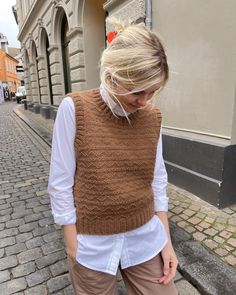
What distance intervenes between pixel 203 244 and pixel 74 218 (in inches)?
83.8

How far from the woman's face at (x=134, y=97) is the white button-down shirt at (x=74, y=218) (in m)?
0.04

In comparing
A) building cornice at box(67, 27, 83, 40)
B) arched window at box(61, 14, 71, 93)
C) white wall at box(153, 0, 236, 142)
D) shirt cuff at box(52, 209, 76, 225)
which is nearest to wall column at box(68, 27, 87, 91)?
building cornice at box(67, 27, 83, 40)

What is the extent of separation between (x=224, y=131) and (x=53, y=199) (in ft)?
9.77

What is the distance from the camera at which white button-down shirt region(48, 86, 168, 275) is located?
1162 millimetres

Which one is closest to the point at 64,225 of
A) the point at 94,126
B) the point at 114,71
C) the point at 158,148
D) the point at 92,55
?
the point at 94,126

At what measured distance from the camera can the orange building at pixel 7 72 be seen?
5009 cm

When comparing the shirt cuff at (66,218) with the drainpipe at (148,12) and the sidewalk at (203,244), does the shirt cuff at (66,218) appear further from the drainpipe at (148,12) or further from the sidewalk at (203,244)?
the drainpipe at (148,12)

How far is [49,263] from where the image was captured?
279 centimetres

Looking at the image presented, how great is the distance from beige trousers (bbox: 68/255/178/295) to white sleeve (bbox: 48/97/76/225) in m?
0.23

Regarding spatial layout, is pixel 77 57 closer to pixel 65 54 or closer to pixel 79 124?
pixel 65 54

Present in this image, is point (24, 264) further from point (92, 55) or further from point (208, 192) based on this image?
point (92, 55)

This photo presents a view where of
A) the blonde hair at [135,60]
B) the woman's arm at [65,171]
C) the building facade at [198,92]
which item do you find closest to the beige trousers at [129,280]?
the woman's arm at [65,171]

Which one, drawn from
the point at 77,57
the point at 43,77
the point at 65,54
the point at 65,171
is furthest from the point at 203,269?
the point at 43,77

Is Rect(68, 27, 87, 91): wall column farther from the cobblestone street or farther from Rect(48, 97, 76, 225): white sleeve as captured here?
Rect(48, 97, 76, 225): white sleeve
